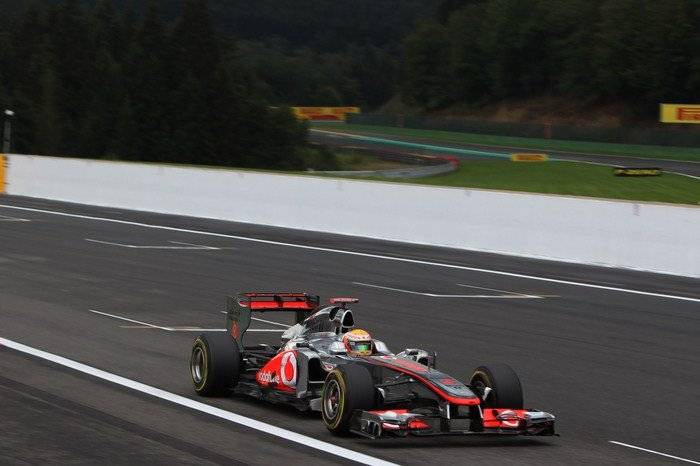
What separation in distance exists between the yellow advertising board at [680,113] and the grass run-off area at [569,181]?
2271 centimetres

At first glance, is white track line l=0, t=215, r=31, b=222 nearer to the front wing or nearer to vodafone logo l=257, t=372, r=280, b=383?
vodafone logo l=257, t=372, r=280, b=383

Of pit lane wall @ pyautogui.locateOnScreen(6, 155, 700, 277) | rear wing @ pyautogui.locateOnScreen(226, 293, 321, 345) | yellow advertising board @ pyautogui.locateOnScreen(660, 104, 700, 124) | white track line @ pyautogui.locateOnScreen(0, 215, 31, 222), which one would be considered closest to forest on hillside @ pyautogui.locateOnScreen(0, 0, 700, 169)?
yellow advertising board @ pyautogui.locateOnScreen(660, 104, 700, 124)

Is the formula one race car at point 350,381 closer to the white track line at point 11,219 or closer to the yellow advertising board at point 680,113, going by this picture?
the white track line at point 11,219

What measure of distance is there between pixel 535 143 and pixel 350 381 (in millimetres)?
82309

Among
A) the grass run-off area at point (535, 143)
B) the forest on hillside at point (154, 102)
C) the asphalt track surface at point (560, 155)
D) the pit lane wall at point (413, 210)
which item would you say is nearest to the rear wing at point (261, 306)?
the pit lane wall at point (413, 210)

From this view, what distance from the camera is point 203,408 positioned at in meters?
10.1

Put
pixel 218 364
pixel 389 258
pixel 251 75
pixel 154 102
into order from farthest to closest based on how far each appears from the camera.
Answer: pixel 251 75 → pixel 154 102 → pixel 389 258 → pixel 218 364

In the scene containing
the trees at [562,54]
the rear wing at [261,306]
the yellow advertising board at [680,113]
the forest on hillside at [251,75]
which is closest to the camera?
the rear wing at [261,306]

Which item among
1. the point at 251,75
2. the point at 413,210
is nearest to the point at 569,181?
the point at 413,210

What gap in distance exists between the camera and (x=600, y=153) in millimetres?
81125

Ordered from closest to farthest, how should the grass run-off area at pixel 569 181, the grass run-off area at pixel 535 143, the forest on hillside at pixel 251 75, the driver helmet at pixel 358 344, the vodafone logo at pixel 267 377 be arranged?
1. the driver helmet at pixel 358 344
2. the vodafone logo at pixel 267 377
3. the grass run-off area at pixel 569 181
4. the grass run-off area at pixel 535 143
5. the forest on hillside at pixel 251 75

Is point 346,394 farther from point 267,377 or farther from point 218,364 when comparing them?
point 218,364

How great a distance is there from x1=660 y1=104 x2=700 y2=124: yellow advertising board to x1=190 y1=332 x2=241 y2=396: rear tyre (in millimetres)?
81148

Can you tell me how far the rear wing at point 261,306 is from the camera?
10852 millimetres
